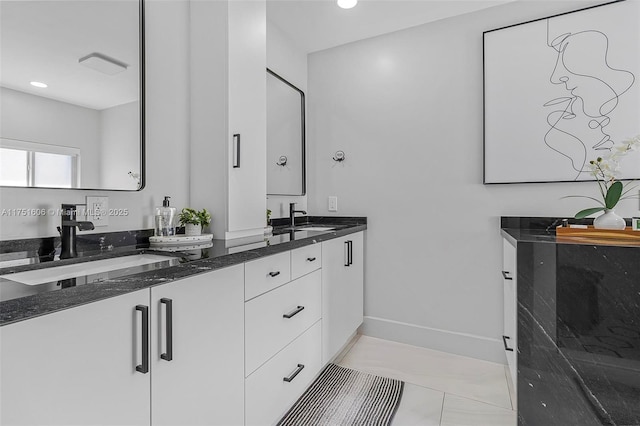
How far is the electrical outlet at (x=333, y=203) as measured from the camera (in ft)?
8.82

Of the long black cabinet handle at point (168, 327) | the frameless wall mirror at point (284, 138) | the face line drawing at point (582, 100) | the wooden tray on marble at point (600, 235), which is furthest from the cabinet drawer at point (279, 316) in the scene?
the face line drawing at point (582, 100)

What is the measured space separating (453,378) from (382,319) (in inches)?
26.5

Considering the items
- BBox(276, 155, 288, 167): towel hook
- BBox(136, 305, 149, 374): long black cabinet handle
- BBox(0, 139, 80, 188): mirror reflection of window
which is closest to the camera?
BBox(136, 305, 149, 374): long black cabinet handle

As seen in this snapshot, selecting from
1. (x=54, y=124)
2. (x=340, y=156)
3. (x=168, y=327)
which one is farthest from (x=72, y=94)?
(x=340, y=156)

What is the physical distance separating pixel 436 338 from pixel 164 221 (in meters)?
2.01

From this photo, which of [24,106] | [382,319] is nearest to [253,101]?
[24,106]

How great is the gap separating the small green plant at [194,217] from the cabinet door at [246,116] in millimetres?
115

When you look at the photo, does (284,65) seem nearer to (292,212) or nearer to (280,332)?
(292,212)

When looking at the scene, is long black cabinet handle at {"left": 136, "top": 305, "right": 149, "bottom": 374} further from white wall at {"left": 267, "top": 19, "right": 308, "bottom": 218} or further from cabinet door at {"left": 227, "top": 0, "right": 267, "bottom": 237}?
white wall at {"left": 267, "top": 19, "right": 308, "bottom": 218}

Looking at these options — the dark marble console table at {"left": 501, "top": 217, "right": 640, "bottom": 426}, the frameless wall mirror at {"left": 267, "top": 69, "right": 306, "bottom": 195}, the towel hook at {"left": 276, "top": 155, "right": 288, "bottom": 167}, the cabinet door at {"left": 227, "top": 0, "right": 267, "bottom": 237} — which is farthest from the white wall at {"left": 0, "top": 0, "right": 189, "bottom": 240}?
the dark marble console table at {"left": 501, "top": 217, "right": 640, "bottom": 426}

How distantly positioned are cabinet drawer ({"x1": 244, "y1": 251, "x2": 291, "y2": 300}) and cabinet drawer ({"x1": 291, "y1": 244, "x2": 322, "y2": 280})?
0.05 meters

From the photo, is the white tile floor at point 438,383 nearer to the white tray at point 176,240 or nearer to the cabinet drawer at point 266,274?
the cabinet drawer at point 266,274

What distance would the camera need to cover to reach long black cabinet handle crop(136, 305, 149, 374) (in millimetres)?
831

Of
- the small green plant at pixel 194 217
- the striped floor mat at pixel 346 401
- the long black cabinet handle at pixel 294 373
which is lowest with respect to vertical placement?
the striped floor mat at pixel 346 401
